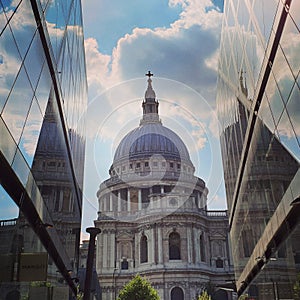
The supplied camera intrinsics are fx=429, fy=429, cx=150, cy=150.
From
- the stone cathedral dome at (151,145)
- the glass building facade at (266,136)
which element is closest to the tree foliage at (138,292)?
the glass building facade at (266,136)

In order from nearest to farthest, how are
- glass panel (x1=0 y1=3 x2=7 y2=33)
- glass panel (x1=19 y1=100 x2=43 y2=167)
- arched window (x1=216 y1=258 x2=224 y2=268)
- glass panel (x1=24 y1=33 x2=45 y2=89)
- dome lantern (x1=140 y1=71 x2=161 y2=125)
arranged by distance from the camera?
1. glass panel (x1=0 y1=3 x2=7 y2=33)
2. glass panel (x1=19 y1=100 x2=43 y2=167)
3. glass panel (x1=24 y1=33 x2=45 y2=89)
4. arched window (x1=216 y1=258 x2=224 y2=268)
5. dome lantern (x1=140 y1=71 x2=161 y2=125)

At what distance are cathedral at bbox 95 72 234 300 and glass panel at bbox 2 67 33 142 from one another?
189 feet

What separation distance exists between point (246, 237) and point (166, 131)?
257ft

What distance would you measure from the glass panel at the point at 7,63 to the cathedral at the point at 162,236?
5912 centimetres

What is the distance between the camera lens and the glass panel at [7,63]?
9695 mm

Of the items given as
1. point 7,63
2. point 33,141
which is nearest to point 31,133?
point 33,141

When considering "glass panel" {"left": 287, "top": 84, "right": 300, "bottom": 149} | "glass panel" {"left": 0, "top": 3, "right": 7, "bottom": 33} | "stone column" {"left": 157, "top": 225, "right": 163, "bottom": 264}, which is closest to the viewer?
"glass panel" {"left": 0, "top": 3, "right": 7, "bottom": 33}

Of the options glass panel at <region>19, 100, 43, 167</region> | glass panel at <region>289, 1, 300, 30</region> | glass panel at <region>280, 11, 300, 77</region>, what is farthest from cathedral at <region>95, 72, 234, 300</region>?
glass panel at <region>289, 1, 300, 30</region>

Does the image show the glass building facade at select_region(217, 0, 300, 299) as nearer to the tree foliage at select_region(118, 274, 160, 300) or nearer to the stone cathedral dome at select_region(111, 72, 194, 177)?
the tree foliage at select_region(118, 274, 160, 300)

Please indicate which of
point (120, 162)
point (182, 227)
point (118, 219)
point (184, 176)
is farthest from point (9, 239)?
point (120, 162)

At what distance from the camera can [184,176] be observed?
8619 cm

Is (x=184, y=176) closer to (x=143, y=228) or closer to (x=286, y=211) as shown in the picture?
(x=143, y=228)

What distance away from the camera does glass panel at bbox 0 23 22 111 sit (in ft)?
31.8

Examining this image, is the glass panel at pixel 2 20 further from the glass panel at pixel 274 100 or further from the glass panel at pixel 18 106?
the glass panel at pixel 274 100
